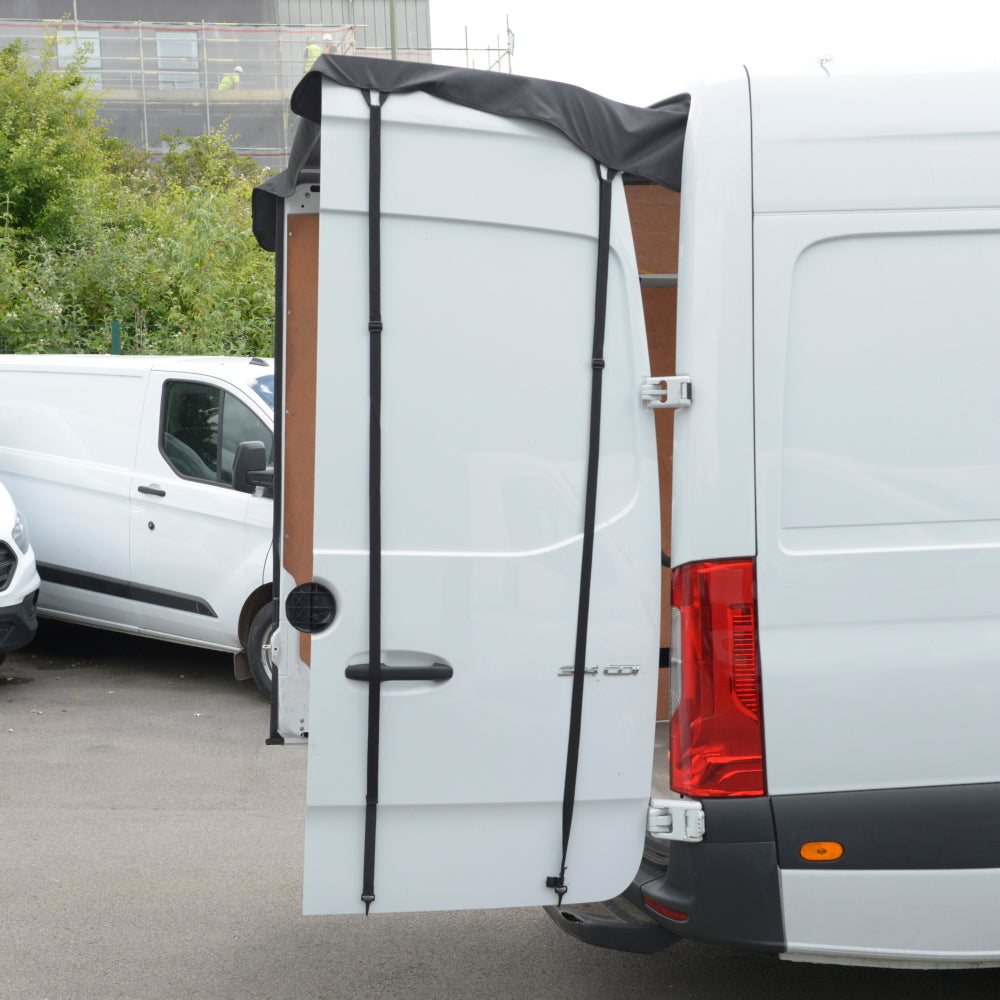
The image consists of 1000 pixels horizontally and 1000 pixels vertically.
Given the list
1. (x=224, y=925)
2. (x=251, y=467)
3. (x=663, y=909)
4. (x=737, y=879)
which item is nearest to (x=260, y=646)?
(x=251, y=467)

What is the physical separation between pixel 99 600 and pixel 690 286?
5.75 meters

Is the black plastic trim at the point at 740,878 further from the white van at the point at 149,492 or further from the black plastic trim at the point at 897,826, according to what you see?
the white van at the point at 149,492

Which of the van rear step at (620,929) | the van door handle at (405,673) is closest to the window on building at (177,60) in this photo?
the van door handle at (405,673)

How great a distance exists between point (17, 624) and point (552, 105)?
217 inches

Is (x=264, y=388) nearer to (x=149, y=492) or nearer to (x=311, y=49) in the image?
(x=149, y=492)

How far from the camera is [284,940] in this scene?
3.89m

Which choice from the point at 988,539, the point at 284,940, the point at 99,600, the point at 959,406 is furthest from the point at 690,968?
the point at 99,600

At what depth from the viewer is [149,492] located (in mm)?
7191

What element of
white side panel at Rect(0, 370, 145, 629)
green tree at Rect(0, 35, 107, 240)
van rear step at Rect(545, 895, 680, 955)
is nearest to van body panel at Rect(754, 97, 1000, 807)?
van rear step at Rect(545, 895, 680, 955)

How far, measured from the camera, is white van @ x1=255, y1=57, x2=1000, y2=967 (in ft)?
8.63

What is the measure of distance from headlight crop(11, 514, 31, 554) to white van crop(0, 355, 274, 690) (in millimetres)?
360

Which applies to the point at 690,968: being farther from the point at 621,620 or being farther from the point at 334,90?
the point at 334,90

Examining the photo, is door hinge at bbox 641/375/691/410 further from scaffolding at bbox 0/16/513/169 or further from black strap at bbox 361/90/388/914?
scaffolding at bbox 0/16/513/169

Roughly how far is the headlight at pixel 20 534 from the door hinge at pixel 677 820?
5415 mm
